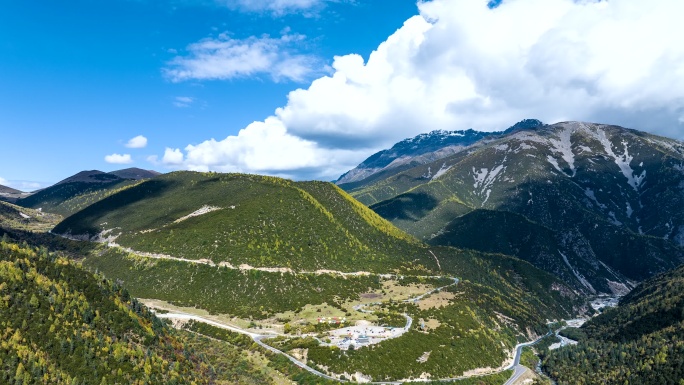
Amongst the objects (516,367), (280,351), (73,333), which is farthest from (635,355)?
(73,333)

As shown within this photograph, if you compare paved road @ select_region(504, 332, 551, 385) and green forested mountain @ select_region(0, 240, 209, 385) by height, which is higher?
green forested mountain @ select_region(0, 240, 209, 385)

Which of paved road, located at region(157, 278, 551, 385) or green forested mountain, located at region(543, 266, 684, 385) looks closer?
paved road, located at region(157, 278, 551, 385)

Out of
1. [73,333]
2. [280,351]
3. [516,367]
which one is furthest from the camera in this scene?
[516,367]

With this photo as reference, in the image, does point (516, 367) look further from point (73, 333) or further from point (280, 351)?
point (73, 333)

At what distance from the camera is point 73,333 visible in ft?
276

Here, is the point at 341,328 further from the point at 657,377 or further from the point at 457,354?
the point at 657,377

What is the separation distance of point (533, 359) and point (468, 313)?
104 ft

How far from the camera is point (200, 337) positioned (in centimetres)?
13838

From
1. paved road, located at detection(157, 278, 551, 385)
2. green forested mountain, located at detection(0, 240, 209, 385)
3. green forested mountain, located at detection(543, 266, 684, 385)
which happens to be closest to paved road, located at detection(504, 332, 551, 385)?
paved road, located at detection(157, 278, 551, 385)

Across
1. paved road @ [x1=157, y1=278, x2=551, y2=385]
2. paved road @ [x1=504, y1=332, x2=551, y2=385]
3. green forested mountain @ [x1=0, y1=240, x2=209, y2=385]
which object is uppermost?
green forested mountain @ [x1=0, y1=240, x2=209, y2=385]

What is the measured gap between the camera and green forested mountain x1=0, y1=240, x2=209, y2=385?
75.6 metres

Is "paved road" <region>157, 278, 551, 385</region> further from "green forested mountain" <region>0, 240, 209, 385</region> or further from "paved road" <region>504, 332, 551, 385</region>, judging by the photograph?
"green forested mountain" <region>0, 240, 209, 385</region>

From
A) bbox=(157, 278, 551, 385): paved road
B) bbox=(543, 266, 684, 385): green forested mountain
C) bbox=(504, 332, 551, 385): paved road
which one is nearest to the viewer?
bbox=(157, 278, 551, 385): paved road

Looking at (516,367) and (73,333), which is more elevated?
(73,333)
